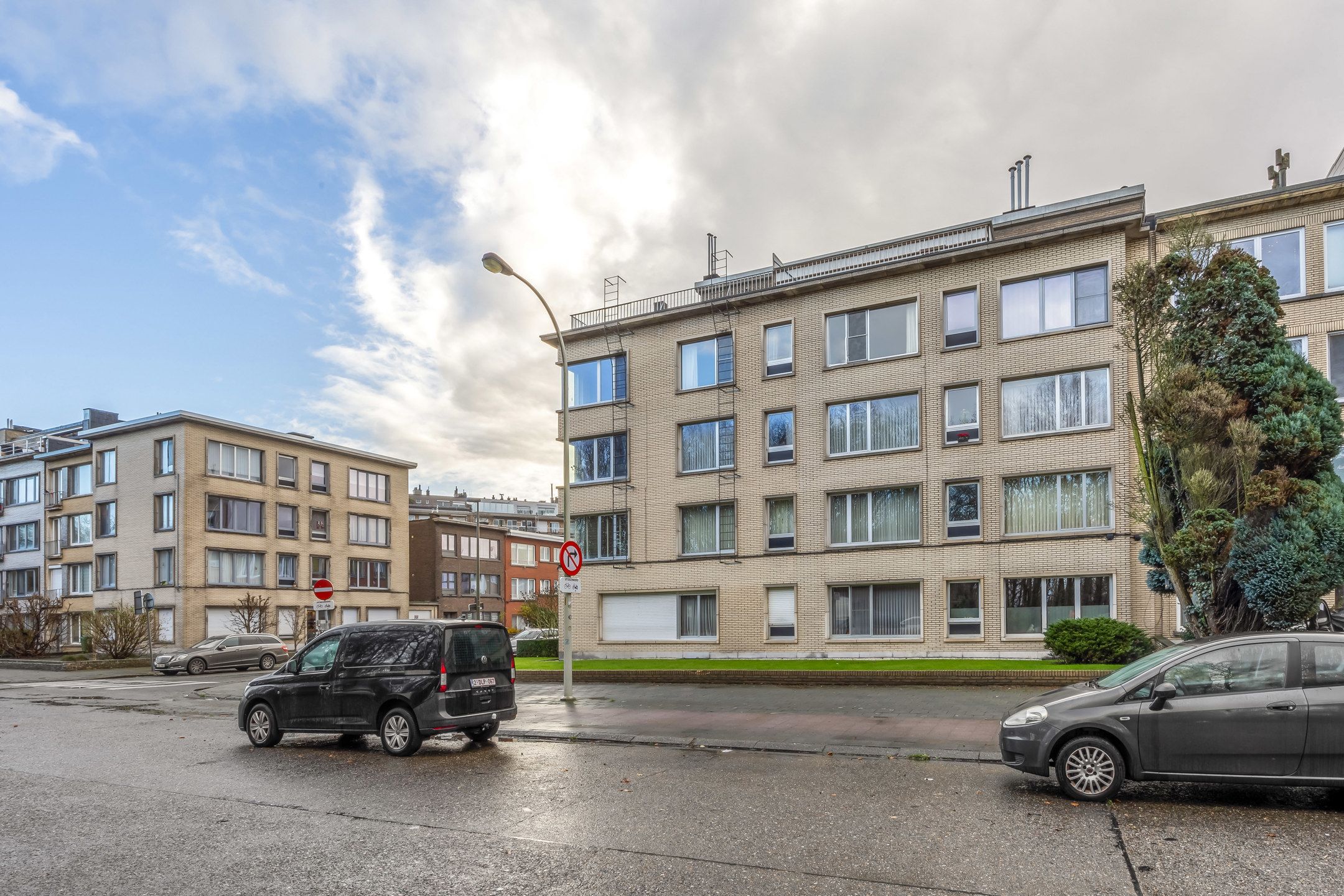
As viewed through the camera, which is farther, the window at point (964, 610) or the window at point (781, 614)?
the window at point (781, 614)

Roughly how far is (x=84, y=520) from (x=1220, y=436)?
173ft

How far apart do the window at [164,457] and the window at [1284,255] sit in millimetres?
44256

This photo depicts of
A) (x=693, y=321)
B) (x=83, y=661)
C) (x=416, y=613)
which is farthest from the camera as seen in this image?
(x=416, y=613)

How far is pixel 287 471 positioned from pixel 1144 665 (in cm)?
4820

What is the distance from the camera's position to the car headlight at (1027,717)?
846 cm

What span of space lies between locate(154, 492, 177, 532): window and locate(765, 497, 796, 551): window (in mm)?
30710

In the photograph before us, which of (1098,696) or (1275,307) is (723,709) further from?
(1275,307)

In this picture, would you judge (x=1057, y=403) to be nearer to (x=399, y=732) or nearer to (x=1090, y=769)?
(x=1090, y=769)

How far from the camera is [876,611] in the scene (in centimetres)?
2642

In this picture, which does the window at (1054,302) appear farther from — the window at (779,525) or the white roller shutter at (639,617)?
the white roller shutter at (639,617)

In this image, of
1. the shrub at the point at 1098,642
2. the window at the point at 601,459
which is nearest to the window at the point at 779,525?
the window at the point at 601,459

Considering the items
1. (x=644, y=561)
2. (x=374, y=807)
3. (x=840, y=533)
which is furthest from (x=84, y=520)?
(x=374, y=807)

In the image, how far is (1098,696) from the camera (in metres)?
8.31

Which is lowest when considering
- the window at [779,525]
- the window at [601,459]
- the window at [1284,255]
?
the window at [779,525]
